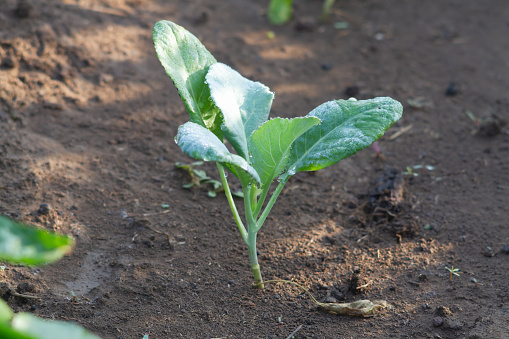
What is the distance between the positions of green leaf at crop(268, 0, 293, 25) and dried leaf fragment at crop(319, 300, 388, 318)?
2.85 meters

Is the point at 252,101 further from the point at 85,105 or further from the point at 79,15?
the point at 79,15

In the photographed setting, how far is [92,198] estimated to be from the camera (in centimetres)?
230

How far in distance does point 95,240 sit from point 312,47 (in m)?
2.49

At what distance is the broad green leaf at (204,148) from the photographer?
143cm

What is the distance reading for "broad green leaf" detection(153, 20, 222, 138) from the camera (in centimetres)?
177

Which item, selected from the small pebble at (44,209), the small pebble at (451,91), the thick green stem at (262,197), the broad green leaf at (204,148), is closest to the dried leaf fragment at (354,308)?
the thick green stem at (262,197)

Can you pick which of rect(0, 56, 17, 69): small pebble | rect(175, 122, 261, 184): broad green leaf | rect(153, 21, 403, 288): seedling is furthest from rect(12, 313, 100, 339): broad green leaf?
rect(0, 56, 17, 69): small pebble

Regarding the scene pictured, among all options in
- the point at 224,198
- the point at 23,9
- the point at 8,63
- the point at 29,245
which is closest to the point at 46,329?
the point at 29,245

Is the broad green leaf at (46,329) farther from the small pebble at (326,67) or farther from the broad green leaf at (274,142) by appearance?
the small pebble at (326,67)

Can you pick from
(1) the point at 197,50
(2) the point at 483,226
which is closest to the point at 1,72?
(1) the point at 197,50

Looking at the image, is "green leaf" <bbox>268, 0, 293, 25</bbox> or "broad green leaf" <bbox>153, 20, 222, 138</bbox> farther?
"green leaf" <bbox>268, 0, 293, 25</bbox>

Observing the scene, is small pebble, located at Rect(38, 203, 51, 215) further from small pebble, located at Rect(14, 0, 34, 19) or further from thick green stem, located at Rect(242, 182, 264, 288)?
small pebble, located at Rect(14, 0, 34, 19)

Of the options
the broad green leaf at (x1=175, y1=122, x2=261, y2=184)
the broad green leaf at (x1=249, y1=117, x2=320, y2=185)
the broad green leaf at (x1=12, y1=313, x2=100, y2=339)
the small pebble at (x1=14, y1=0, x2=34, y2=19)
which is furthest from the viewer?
the small pebble at (x1=14, y1=0, x2=34, y2=19)

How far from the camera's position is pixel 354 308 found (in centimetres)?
182
